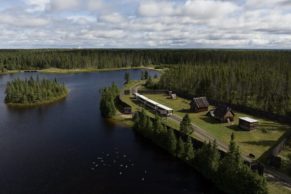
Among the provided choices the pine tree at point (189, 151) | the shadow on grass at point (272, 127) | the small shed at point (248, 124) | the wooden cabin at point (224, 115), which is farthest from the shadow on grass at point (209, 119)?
the pine tree at point (189, 151)

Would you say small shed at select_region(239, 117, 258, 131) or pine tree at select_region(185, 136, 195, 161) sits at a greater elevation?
small shed at select_region(239, 117, 258, 131)

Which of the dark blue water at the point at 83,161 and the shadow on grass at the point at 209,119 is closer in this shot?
the dark blue water at the point at 83,161

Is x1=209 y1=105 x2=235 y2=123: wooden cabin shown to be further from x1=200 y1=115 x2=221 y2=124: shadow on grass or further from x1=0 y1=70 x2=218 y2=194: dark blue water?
x1=0 y1=70 x2=218 y2=194: dark blue water

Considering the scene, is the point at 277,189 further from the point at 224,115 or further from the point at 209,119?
the point at 209,119

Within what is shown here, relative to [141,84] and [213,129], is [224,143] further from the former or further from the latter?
[141,84]

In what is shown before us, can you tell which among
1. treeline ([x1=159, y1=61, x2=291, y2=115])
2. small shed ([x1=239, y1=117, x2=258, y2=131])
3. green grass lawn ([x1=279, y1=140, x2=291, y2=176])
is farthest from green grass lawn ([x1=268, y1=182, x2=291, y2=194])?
treeline ([x1=159, y1=61, x2=291, y2=115])

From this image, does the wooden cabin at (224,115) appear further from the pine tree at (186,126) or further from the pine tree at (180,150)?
the pine tree at (180,150)
